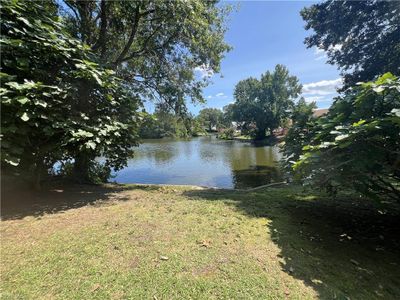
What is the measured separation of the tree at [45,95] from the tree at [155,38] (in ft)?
6.93

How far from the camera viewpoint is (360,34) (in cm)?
1157

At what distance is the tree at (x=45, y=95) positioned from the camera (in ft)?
13.3

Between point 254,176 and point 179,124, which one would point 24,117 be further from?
point 254,176

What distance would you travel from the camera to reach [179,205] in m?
4.96

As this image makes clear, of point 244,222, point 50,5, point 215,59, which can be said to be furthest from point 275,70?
point 244,222

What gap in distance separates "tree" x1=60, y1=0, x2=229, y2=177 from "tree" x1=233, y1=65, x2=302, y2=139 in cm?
3067

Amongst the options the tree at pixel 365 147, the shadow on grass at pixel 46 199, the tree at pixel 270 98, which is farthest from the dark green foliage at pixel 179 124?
the tree at pixel 270 98

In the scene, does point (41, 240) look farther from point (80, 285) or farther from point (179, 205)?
point (179, 205)

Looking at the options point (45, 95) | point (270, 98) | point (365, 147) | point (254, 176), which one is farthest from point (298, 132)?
point (270, 98)

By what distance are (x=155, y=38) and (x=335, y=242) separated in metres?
9.18

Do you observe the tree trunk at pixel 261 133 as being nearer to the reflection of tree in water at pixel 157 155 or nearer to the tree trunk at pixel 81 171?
the reflection of tree in water at pixel 157 155

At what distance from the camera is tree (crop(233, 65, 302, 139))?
3925 centimetres

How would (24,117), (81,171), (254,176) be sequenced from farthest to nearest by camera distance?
(254,176), (81,171), (24,117)

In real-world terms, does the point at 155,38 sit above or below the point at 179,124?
above
